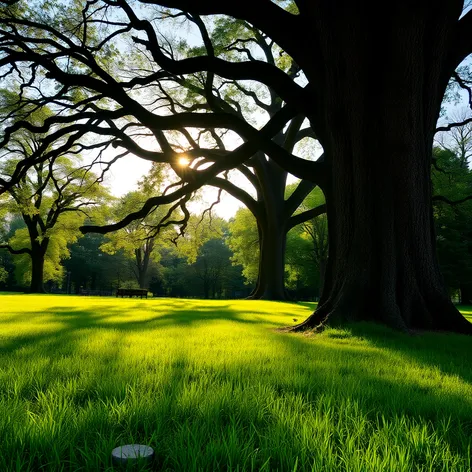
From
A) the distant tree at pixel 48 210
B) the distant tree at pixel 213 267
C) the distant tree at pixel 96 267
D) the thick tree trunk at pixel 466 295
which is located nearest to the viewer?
the distant tree at pixel 48 210

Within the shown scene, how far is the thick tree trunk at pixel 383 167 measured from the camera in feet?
21.0

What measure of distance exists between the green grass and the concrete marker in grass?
2.8 inches

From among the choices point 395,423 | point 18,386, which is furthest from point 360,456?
point 18,386

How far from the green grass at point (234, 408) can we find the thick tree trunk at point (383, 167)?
2374 mm

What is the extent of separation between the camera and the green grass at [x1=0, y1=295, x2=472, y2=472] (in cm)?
144

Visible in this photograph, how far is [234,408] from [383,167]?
599cm

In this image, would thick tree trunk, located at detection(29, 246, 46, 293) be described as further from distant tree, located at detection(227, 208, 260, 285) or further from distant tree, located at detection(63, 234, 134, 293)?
distant tree, located at detection(63, 234, 134, 293)

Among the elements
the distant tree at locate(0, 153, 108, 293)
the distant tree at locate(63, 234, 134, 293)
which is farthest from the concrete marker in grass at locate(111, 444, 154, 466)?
the distant tree at locate(63, 234, 134, 293)

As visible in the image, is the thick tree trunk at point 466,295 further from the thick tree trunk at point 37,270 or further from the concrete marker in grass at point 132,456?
the concrete marker in grass at point 132,456

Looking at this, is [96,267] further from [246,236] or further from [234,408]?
[234,408]

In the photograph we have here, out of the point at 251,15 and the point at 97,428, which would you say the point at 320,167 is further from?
the point at 97,428

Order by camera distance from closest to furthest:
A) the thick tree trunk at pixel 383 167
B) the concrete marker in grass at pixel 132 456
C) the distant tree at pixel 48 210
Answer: the concrete marker in grass at pixel 132 456 → the thick tree trunk at pixel 383 167 → the distant tree at pixel 48 210

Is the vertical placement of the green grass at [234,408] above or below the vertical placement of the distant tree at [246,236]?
below

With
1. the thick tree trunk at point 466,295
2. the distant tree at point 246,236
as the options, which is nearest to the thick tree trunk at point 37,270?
the distant tree at point 246,236
